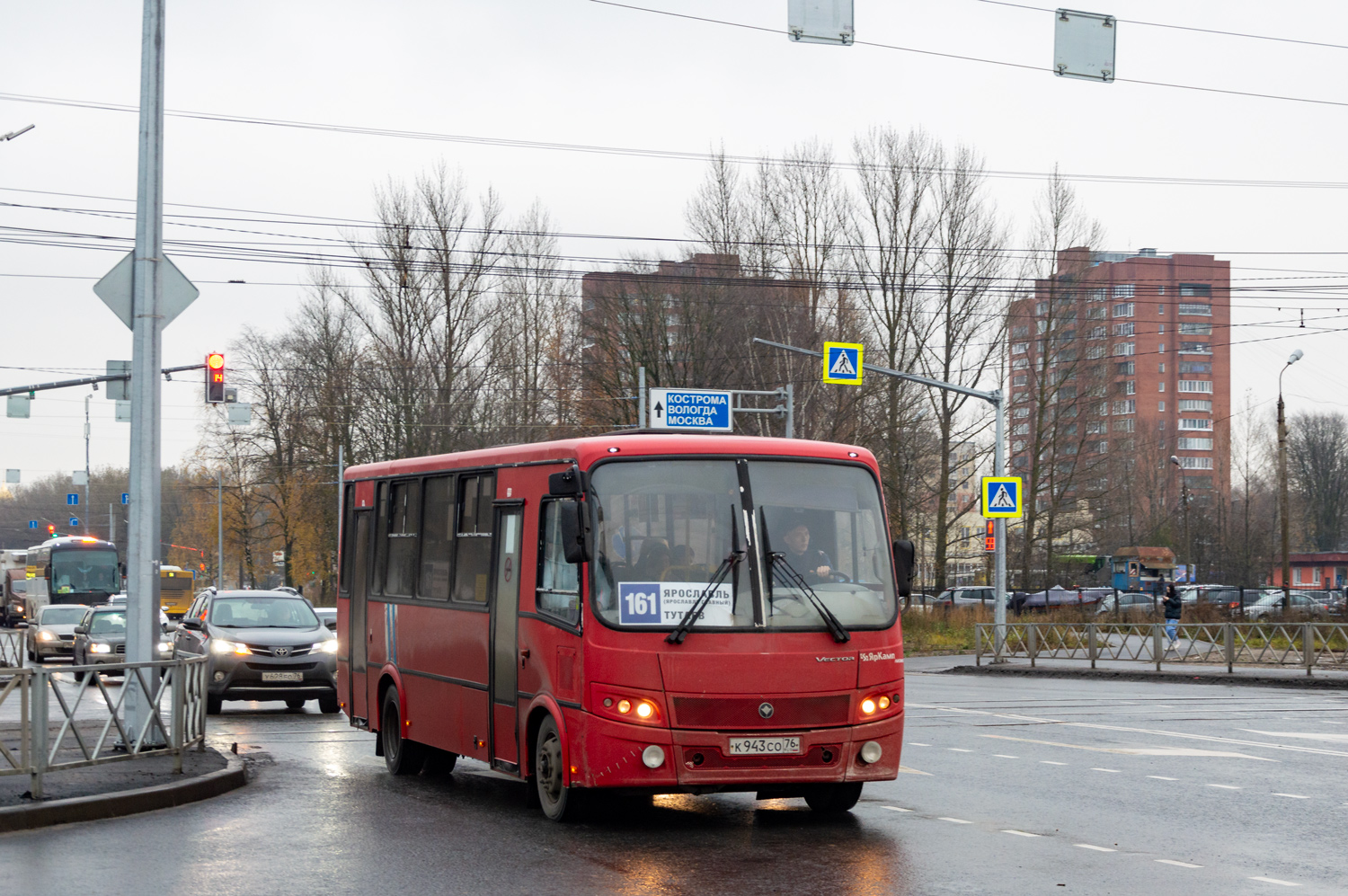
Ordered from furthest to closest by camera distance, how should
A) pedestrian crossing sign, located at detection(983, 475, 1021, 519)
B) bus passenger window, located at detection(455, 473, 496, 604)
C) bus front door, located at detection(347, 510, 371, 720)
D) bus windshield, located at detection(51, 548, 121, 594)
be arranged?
bus windshield, located at detection(51, 548, 121, 594) < pedestrian crossing sign, located at detection(983, 475, 1021, 519) < bus front door, located at detection(347, 510, 371, 720) < bus passenger window, located at detection(455, 473, 496, 604)

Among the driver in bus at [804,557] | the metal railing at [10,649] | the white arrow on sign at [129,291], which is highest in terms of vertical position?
the white arrow on sign at [129,291]

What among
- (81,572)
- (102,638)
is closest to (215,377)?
(102,638)

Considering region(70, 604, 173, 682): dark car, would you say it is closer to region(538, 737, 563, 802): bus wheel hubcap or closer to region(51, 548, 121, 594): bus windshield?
region(538, 737, 563, 802): bus wheel hubcap

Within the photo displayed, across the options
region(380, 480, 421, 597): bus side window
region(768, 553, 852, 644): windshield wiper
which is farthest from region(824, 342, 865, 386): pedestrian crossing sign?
region(768, 553, 852, 644): windshield wiper

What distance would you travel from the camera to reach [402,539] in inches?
547

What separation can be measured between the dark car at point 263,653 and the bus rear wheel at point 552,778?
10.5m

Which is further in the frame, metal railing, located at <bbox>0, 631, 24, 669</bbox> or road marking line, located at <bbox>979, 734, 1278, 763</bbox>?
metal railing, located at <bbox>0, 631, 24, 669</bbox>

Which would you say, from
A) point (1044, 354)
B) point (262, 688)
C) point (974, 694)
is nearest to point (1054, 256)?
point (1044, 354)

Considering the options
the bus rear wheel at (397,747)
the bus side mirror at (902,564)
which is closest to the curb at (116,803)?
the bus rear wheel at (397,747)

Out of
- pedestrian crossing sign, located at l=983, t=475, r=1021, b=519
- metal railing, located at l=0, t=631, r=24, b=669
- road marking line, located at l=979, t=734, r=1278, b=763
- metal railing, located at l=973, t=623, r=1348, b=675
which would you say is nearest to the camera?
road marking line, located at l=979, t=734, r=1278, b=763

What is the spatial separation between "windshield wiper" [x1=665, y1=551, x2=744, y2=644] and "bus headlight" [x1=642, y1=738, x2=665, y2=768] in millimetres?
673

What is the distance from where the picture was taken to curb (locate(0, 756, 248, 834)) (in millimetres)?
10258

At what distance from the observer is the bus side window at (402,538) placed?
13.6m

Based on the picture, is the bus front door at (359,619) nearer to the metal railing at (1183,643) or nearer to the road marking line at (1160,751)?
the road marking line at (1160,751)
